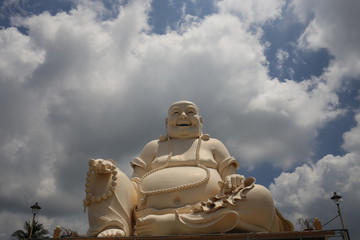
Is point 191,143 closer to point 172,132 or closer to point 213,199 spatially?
point 172,132

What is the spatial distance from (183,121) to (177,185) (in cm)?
219

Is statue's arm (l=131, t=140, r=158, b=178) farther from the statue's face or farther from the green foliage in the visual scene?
the green foliage

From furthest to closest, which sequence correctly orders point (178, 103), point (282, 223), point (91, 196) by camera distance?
point (178, 103)
point (282, 223)
point (91, 196)

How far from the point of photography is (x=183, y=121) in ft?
28.0

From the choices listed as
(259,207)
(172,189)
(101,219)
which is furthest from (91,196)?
(259,207)

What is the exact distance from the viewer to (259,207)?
6012 millimetres

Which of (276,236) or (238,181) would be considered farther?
(238,181)

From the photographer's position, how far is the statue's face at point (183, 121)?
8.50m

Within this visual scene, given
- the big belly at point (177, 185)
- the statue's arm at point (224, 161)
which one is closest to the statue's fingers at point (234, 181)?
the big belly at point (177, 185)

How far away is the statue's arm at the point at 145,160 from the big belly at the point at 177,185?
83 cm

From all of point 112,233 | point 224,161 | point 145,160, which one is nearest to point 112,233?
point 112,233

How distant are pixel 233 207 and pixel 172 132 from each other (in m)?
3.00

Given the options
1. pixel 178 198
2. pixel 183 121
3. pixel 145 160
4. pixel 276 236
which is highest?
pixel 183 121

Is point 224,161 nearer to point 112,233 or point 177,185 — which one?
point 177,185
